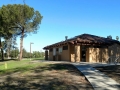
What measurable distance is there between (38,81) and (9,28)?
28.2 m

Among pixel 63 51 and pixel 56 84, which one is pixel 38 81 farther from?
pixel 63 51

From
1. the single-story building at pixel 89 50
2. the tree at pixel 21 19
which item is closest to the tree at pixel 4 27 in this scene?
the tree at pixel 21 19

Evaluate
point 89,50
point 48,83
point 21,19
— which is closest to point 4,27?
point 21,19

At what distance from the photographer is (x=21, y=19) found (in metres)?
34.0

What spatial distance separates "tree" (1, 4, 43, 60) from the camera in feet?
114

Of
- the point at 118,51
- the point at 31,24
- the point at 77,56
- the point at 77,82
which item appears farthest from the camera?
the point at 31,24

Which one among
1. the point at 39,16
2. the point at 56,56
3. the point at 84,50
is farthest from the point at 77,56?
the point at 39,16

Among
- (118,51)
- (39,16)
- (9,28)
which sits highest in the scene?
(39,16)

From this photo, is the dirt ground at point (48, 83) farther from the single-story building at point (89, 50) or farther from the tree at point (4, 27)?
the tree at point (4, 27)

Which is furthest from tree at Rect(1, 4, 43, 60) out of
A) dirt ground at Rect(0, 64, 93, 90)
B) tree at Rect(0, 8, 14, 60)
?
dirt ground at Rect(0, 64, 93, 90)

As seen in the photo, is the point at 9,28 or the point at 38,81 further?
the point at 9,28

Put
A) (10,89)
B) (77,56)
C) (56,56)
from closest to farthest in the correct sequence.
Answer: (10,89), (77,56), (56,56)

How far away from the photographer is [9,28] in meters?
37.2

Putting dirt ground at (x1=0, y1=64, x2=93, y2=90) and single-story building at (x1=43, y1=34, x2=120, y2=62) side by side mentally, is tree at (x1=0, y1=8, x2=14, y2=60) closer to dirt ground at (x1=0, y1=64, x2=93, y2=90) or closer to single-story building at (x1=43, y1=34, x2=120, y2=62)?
single-story building at (x1=43, y1=34, x2=120, y2=62)
